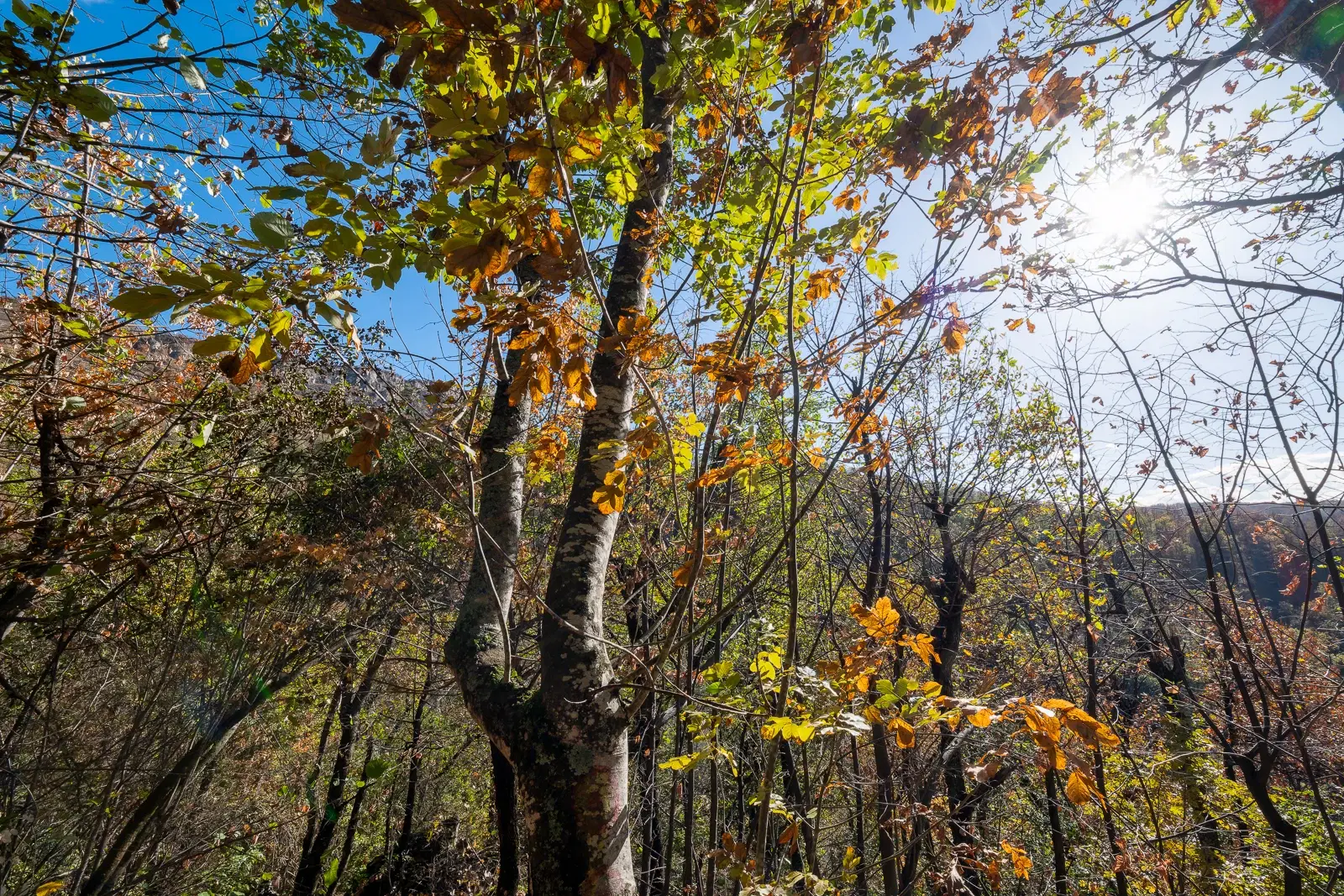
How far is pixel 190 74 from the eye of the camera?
169cm

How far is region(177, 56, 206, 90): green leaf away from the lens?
1.65 m

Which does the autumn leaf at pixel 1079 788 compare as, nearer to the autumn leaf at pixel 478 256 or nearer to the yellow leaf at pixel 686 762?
the yellow leaf at pixel 686 762

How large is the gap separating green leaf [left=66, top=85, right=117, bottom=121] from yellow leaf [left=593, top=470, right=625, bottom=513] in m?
1.82

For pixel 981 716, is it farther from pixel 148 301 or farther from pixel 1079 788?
pixel 148 301

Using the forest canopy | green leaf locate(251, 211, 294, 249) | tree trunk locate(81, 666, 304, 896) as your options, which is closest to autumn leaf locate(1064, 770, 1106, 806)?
the forest canopy

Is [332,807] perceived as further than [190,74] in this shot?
Yes

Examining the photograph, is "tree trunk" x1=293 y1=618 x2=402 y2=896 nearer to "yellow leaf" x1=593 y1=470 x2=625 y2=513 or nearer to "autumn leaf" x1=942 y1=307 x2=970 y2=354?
"yellow leaf" x1=593 y1=470 x2=625 y2=513

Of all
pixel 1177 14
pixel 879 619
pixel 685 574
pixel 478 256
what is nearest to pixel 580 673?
pixel 685 574

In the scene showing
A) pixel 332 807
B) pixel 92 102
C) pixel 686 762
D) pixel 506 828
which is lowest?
pixel 332 807

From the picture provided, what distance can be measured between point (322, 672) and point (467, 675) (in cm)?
772

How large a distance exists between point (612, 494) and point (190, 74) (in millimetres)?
1847

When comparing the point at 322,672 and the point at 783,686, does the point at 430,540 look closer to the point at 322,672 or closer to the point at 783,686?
the point at 322,672

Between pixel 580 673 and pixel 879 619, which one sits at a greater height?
pixel 879 619

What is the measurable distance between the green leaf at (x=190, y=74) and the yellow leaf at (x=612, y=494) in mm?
1727
